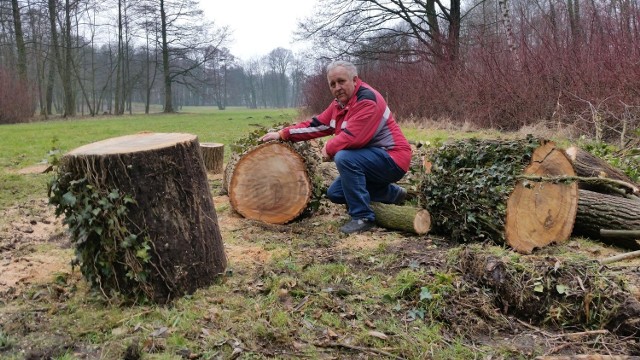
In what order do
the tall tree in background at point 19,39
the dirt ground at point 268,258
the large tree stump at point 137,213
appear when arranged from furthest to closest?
the tall tree in background at point 19,39, the large tree stump at point 137,213, the dirt ground at point 268,258

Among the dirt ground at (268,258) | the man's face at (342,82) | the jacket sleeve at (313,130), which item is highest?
the man's face at (342,82)

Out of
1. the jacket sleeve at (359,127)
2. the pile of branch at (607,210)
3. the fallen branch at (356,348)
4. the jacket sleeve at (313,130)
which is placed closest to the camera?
the fallen branch at (356,348)

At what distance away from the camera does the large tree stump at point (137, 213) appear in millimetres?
2895

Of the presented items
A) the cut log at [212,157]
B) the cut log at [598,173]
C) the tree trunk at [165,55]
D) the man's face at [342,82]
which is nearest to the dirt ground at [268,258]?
the cut log at [598,173]

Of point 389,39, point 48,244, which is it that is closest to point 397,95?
point 389,39

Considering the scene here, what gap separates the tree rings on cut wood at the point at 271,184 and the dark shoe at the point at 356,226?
0.63 metres

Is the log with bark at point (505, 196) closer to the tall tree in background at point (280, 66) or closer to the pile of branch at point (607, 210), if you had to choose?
the pile of branch at point (607, 210)

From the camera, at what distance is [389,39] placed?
817 inches

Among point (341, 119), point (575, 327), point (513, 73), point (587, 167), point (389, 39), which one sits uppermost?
point (389, 39)

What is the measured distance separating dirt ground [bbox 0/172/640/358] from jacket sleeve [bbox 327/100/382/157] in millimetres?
874

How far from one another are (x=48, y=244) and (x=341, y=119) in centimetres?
290

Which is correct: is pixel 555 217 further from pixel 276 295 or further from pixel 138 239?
pixel 138 239

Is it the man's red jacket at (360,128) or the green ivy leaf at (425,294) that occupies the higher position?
the man's red jacket at (360,128)

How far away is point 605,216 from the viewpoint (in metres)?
4.45
